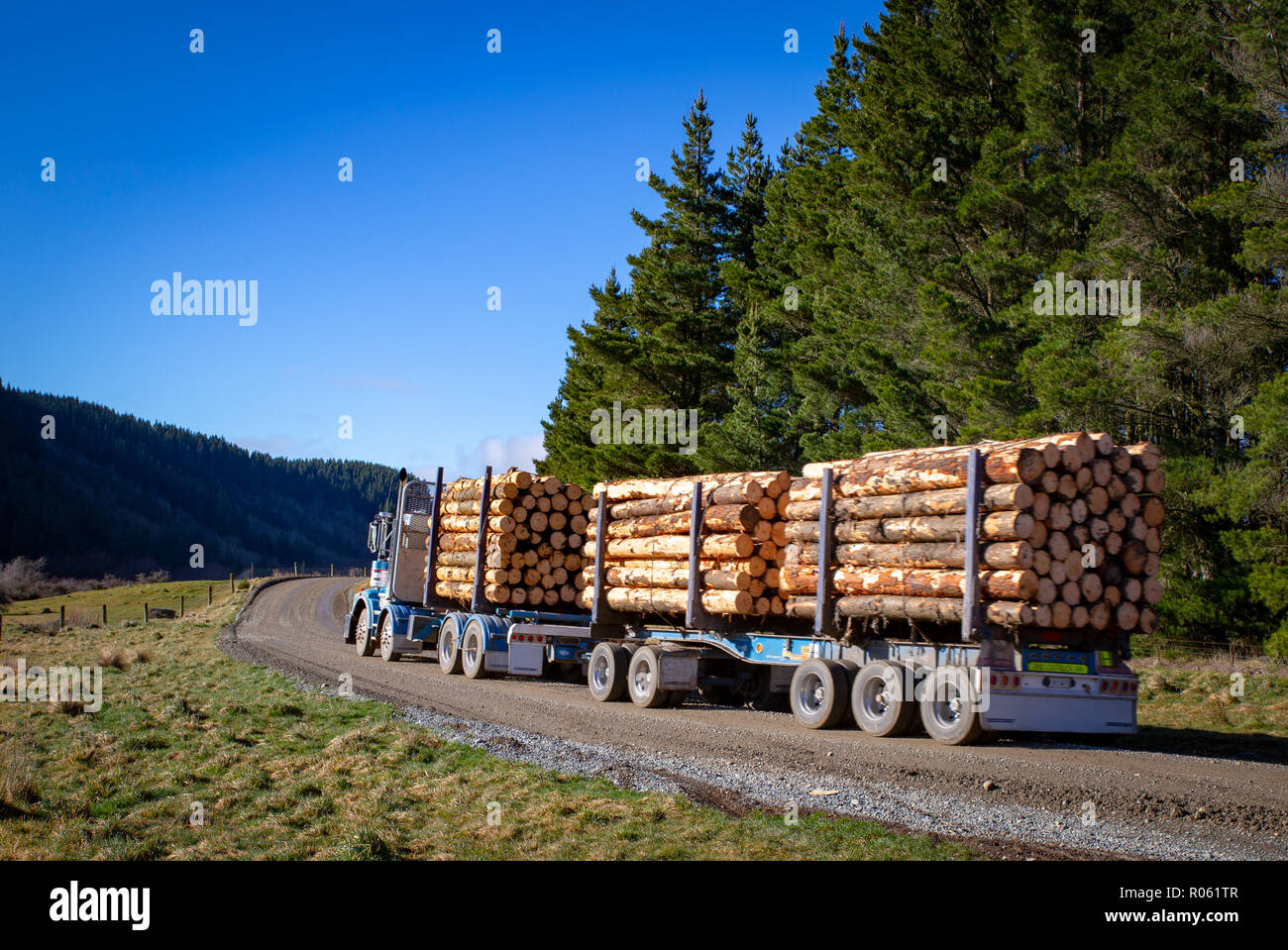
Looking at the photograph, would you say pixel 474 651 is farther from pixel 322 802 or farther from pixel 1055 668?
pixel 1055 668

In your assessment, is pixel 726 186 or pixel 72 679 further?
pixel 726 186

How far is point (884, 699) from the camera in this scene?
11977 millimetres

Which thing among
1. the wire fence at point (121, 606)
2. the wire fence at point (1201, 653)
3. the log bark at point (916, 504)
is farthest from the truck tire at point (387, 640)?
the wire fence at point (121, 606)

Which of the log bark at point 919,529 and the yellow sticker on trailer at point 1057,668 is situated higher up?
the log bark at point 919,529

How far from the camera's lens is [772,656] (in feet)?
46.3

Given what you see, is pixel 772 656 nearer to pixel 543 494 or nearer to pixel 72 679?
pixel 543 494

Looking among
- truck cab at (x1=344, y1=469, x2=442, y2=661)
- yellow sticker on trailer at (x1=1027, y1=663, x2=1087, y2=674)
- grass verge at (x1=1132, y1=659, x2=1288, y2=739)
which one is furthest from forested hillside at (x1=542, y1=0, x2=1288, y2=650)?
truck cab at (x1=344, y1=469, x2=442, y2=661)

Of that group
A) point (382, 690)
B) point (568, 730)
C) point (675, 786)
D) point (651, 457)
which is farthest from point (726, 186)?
point (675, 786)

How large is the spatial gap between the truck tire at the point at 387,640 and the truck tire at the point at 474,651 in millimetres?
3418

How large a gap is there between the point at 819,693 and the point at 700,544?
3375 mm

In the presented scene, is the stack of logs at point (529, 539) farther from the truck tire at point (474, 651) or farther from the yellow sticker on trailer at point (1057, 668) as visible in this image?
the yellow sticker on trailer at point (1057, 668)

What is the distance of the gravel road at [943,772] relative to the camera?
24.3 ft
